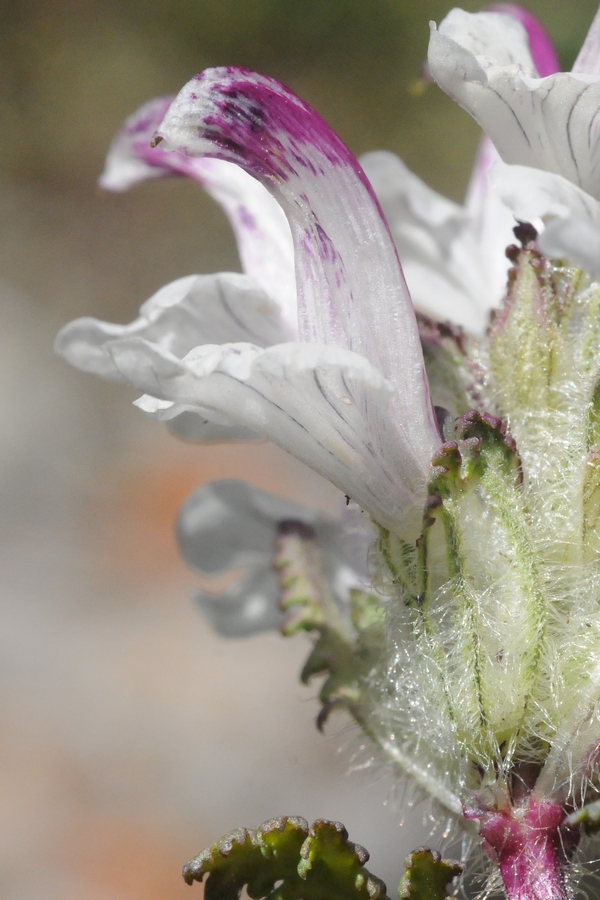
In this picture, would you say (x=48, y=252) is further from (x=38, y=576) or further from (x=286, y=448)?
(x=286, y=448)

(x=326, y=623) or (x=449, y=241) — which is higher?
A: (x=449, y=241)

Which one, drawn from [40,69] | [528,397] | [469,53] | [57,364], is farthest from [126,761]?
[40,69]

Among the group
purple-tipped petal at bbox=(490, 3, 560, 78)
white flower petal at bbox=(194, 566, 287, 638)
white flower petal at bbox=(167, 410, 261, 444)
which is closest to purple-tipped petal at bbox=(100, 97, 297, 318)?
white flower petal at bbox=(167, 410, 261, 444)

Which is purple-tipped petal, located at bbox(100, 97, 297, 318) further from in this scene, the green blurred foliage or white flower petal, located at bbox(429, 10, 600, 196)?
the green blurred foliage

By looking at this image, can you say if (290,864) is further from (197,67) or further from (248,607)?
(197,67)

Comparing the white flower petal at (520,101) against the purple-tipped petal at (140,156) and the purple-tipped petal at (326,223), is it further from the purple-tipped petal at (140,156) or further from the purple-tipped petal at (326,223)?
the purple-tipped petal at (140,156)

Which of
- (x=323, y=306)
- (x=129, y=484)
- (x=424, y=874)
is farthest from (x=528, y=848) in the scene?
(x=129, y=484)

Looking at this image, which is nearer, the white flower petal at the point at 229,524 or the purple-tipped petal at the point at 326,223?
the purple-tipped petal at the point at 326,223

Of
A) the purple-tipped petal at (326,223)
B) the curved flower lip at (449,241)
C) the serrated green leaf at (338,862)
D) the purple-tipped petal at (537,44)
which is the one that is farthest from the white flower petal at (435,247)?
the serrated green leaf at (338,862)
